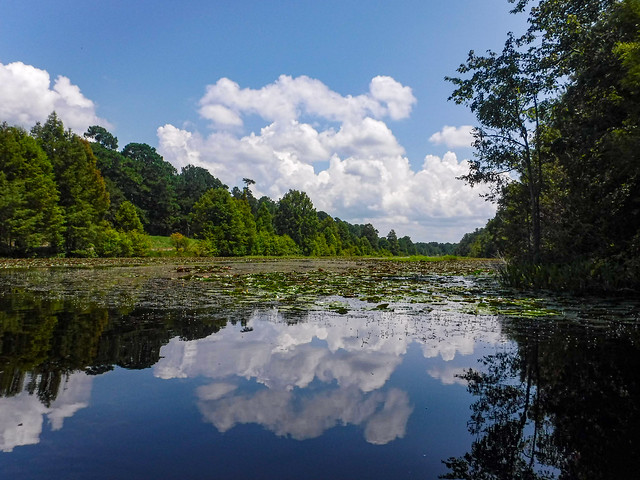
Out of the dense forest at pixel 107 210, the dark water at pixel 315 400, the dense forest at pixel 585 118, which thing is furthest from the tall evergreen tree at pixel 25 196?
the dense forest at pixel 585 118

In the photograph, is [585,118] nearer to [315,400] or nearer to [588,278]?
[588,278]

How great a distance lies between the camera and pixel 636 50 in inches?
355

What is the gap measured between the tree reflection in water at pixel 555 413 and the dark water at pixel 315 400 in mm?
15

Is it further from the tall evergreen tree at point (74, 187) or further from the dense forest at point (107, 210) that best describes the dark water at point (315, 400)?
the tall evergreen tree at point (74, 187)

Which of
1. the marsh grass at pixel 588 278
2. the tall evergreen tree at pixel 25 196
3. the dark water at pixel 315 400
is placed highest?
the tall evergreen tree at pixel 25 196

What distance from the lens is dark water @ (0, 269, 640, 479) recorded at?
94.4 inches

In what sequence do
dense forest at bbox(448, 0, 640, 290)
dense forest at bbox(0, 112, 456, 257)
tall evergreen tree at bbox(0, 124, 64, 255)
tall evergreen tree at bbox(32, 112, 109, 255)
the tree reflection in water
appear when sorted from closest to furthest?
the tree reflection in water < dense forest at bbox(448, 0, 640, 290) < tall evergreen tree at bbox(0, 124, 64, 255) < dense forest at bbox(0, 112, 456, 257) < tall evergreen tree at bbox(32, 112, 109, 255)

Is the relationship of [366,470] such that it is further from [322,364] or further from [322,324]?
[322,324]

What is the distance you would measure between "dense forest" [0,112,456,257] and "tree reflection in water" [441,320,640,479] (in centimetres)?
3810

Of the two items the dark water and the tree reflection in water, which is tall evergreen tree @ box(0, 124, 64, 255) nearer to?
the dark water

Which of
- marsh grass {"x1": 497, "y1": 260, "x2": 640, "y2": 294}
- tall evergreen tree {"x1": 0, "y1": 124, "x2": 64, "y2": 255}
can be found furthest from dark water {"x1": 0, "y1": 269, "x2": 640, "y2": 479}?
tall evergreen tree {"x1": 0, "y1": 124, "x2": 64, "y2": 255}

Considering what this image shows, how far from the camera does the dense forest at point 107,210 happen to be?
34.6 m

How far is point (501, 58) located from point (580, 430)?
18.8 m

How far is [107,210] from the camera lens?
53500 millimetres
